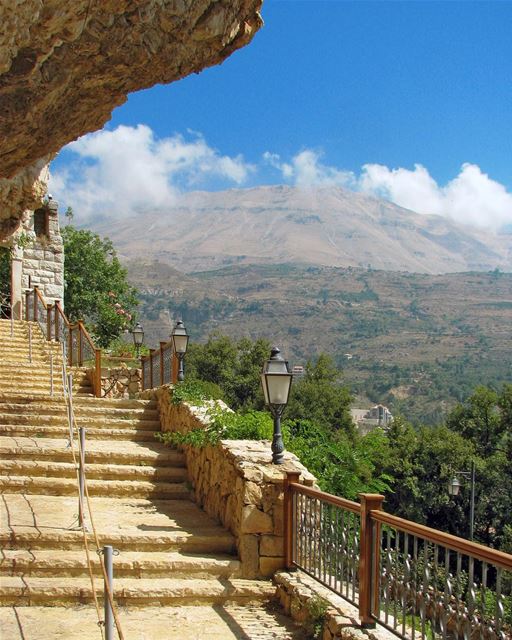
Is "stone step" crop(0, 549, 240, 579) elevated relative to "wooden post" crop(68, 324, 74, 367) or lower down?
lower down

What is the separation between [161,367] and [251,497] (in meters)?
8.10

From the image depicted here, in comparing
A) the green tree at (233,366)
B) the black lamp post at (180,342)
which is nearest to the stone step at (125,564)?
the black lamp post at (180,342)

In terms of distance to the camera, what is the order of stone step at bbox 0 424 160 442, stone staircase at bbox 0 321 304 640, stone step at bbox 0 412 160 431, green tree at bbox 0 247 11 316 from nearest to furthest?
stone staircase at bbox 0 321 304 640 < stone step at bbox 0 424 160 442 < stone step at bbox 0 412 160 431 < green tree at bbox 0 247 11 316

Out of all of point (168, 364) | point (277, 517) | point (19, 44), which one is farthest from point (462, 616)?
point (168, 364)

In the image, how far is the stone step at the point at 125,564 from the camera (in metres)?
6.65

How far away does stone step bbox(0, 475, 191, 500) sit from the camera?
8945mm

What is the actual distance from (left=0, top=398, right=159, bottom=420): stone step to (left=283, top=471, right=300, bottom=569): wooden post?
240 inches

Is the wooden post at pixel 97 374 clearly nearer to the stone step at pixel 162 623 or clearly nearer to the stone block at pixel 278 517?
the stone block at pixel 278 517

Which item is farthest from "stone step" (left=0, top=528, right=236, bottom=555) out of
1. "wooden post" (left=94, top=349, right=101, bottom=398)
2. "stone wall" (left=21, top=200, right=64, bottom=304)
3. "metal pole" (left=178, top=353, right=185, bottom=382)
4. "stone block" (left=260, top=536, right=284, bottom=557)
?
"stone wall" (left=21, top=200, right=64, bottom=304)

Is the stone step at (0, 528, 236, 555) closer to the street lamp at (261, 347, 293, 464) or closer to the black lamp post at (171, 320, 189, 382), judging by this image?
the street lamp at (261, 347, 293, 464)

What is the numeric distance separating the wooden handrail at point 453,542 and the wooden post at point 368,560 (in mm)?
68

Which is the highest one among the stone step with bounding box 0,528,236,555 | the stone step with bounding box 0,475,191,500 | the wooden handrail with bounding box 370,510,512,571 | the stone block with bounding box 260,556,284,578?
the wooden handrail with bounding box 370,510,512,571

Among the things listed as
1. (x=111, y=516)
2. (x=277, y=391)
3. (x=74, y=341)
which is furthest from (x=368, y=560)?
(x=74, y=341)

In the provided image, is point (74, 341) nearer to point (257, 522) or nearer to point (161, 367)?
point (161, 367)
